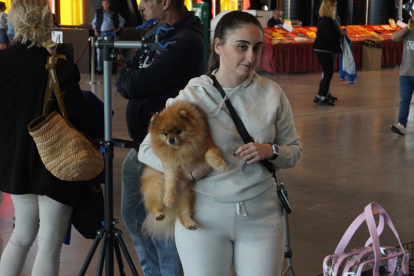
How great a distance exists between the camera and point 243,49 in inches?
84.0

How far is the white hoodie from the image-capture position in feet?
Result: 6.99

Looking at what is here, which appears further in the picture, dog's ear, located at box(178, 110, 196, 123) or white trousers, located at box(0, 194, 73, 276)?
white trousers, located at box(0, 194, 73, 276)

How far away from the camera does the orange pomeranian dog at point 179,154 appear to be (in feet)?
6.89

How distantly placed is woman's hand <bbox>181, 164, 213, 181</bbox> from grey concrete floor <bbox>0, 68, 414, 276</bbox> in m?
1.90

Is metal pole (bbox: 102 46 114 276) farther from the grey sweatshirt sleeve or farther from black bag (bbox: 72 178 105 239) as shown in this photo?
the grey sweatshirt sleeve

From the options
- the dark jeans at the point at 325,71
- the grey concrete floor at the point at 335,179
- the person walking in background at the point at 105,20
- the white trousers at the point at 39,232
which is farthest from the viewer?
the person walking in background at the point at 105,20

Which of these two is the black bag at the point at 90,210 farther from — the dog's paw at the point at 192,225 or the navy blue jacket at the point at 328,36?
the navy blue jacket at the point at 328,36

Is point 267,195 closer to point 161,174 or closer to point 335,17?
point 161,174

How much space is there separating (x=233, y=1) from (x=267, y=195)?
2857cm

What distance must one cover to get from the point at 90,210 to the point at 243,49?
128 cm

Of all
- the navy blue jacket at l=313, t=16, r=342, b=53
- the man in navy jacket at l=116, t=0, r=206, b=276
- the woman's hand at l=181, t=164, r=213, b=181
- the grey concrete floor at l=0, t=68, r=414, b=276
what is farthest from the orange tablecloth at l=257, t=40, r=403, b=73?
the woman's hand at l=181, t=164, r=213, b=181

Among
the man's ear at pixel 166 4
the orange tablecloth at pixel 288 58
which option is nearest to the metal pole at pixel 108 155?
the man's ear at pixel 166 4

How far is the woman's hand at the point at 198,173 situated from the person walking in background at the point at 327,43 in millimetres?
9570

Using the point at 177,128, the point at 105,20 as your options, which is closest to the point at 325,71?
the point at 105,20
